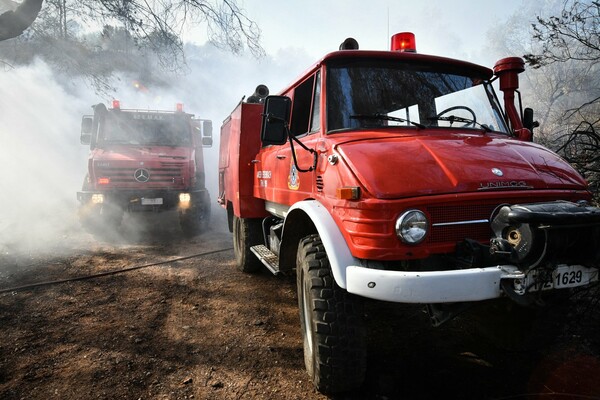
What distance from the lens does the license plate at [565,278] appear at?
1975mm

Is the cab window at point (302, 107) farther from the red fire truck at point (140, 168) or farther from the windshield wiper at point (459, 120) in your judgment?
the red fire truck at point (140, 168)

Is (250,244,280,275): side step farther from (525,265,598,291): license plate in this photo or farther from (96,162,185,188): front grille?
(96,162,185,188): front grille

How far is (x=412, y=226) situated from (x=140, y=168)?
24.0 ft

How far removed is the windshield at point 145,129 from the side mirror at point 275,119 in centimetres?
647

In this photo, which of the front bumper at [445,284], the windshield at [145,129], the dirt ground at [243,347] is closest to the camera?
the front bumper at [445,284]

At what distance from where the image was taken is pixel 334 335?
2.31 metres

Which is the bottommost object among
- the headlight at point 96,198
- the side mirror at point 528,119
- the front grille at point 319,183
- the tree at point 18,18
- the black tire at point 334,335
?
the black tire at point 334,335

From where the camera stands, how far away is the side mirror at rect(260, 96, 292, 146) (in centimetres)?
308

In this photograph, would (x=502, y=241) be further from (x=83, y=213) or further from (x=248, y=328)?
(x=83, y=213)

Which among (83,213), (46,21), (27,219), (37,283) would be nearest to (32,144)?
(27,219)

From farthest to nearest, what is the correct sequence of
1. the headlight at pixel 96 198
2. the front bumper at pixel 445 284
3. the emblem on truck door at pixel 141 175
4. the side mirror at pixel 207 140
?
the side mirror at pixel 207 140 < the emblem on truck door at pixel 141 175 < the headlight at pixel 96 198 < the front bumper at pixel 445 284

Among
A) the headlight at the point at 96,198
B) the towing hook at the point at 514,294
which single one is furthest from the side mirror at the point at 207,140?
the towing hook at the point at 514,294

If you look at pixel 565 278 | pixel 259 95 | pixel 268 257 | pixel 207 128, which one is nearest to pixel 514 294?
pixel 565 278

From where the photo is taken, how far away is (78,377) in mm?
2805
